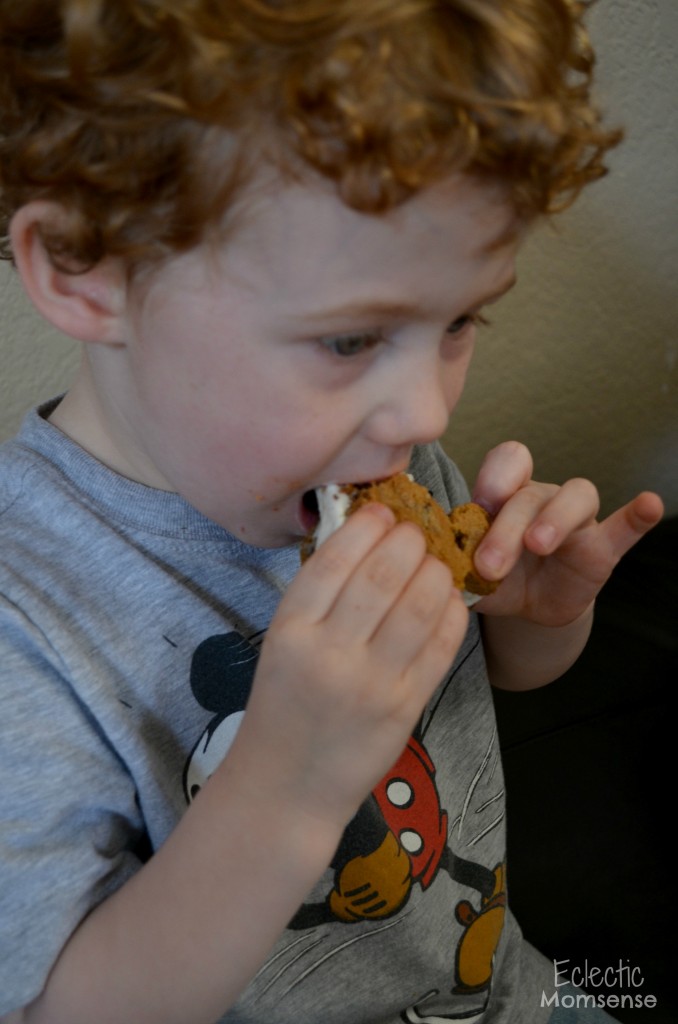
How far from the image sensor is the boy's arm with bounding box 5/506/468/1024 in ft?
1.84

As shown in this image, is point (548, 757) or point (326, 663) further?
point (548, 757)

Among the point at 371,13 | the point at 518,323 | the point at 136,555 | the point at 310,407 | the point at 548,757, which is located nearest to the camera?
the point at 371,13

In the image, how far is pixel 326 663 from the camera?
1.81 feet

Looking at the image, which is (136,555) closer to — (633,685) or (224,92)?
(224,92)

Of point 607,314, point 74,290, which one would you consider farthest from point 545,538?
point 607,314

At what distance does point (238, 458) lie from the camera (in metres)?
0.61

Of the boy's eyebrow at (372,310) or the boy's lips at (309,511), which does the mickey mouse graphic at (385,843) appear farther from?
the boy's eyebrow at (372,310)

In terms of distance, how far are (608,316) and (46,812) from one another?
3.61 ft

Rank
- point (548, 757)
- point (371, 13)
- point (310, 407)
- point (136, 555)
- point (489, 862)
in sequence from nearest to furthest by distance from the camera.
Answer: point (371, 13), point (310, 407), point (136, 555), point (489, 862), point (548, 757)

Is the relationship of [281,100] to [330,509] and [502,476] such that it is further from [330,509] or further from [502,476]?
[502,476]

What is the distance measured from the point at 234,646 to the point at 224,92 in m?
0.38

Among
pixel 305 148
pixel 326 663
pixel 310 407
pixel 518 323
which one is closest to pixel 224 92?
pixel 305 148

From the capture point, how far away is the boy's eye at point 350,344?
563 mm

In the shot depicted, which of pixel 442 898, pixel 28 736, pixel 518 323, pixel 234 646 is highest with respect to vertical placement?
pixel 28 736
